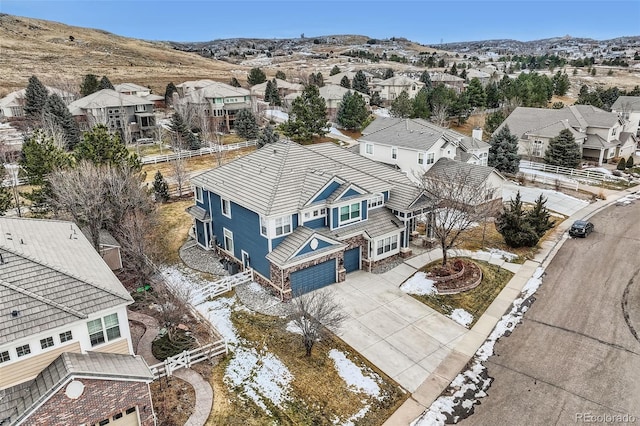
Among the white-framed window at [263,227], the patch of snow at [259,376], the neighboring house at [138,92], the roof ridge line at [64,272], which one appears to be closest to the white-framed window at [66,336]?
the roof ridge line at [64,272]

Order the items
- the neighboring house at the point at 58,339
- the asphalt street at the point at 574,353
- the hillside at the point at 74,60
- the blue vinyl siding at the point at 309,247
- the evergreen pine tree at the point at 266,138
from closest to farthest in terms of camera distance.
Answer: the neighboring house at the point at 58,339, the asphalt street at the point at 574,353, the blue vinyl siding at the point at 309,247, the evergreen pine tree at the point at 266,138, the hillside at the point at 74,60

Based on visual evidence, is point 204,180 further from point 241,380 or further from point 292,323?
point 241,380

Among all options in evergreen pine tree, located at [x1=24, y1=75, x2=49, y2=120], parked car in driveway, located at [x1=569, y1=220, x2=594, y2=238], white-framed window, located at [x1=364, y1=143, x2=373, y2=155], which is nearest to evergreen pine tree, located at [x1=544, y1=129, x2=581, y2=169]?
parked car in driveway, located at [x1=569, y1=220, x2=594, y2=238]

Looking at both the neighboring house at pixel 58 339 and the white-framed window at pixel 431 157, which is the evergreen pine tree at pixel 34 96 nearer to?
the neighboring house at pixel 58 339

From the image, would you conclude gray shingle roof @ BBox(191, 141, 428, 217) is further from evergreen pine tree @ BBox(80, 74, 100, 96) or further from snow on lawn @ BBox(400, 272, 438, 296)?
evergreen pine tree @ BBox(80, 74, 100, 96)

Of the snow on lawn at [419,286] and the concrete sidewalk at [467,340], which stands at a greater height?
the snow on lawn at [419,286]

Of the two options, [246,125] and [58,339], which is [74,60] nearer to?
[246,125]

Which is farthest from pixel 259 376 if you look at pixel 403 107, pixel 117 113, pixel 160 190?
pixel 403 107
